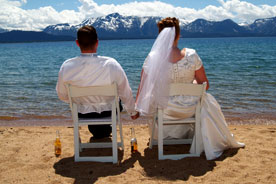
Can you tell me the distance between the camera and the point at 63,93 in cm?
395

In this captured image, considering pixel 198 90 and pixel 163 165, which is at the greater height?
pixel 198 90

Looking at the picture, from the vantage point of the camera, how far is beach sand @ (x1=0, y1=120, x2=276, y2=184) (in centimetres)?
336

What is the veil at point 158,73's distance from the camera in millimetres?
3748

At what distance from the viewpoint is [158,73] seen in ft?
12.5

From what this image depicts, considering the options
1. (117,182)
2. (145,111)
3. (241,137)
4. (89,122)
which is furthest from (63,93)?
(241,137)

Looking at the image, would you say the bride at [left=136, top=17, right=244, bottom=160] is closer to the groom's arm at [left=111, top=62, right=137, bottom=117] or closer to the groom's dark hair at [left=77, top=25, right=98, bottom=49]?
the groom's arm at [left=111, top=62, right=137, bottom=117]

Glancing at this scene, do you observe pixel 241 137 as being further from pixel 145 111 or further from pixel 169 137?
pixel 145 111

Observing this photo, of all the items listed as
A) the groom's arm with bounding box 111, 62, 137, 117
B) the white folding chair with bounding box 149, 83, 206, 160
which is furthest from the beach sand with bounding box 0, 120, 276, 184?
the groom's arm with bounding box 111, 62, 137, 117

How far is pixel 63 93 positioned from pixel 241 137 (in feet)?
9.54

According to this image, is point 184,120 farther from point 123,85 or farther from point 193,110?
point 123,85

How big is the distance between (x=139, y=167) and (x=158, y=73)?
3.88 feet

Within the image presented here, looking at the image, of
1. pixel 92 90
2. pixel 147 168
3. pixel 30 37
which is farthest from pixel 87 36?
pixel 30 37

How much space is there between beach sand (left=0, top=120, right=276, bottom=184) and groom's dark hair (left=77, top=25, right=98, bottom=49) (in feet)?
4.91

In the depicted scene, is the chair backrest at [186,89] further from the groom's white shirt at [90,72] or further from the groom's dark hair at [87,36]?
the groom's dark hair at [87,36]
